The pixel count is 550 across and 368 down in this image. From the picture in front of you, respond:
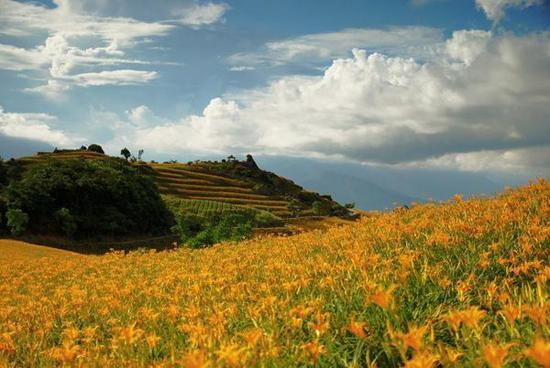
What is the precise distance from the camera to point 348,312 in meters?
4.20

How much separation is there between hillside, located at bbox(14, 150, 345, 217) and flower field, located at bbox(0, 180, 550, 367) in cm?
7222

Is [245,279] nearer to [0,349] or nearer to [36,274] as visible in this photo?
[0,349]

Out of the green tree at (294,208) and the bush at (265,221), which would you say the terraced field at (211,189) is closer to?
the green tree at (294,208)

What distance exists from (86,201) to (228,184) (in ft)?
182

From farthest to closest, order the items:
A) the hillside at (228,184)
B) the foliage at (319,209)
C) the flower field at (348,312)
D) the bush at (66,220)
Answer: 1. the hillside at (228,184)
2. the foliage at (319,209)
3. the bush at (66,220)
4. the flower field at (348,312)

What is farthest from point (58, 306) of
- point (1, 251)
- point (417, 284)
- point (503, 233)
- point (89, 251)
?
point (89, 251)

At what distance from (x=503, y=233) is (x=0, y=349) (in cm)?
598

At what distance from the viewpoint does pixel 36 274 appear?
45.0 ft

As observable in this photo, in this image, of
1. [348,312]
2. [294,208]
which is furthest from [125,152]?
[348,312]

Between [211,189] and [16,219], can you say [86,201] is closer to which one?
[16,219]

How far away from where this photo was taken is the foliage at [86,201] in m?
42.7

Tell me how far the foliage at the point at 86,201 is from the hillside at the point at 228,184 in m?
27.1

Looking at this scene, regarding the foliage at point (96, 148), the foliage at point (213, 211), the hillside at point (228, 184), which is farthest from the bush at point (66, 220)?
the foliage at point (96, 148)

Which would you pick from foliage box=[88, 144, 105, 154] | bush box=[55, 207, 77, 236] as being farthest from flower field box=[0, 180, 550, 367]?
foliage box=[88, 144, 105, 154]
